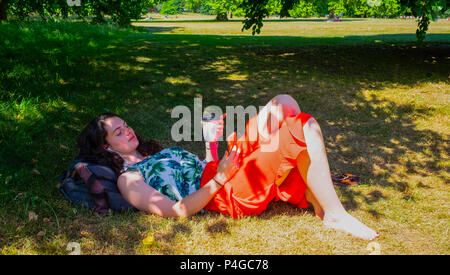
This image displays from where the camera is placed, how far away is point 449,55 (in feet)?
40.1

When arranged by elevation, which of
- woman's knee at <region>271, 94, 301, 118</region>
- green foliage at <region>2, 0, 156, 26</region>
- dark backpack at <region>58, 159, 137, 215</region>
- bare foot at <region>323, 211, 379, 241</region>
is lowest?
bare foot at <region>323, 211, 379, 241</region>

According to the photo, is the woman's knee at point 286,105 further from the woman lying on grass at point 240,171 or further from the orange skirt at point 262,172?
the orange skirt at point 262,172

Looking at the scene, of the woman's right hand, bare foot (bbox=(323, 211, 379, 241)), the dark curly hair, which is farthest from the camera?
the dark curly hair

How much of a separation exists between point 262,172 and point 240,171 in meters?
0.21

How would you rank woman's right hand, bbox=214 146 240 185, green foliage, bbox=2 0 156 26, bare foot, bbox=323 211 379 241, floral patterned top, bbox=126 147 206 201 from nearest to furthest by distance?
woman's right hand, bbox=214 146 240 185 < bare foot, bbox=323 211 379 241 < floral patterned top, bbox=126 147 206 201 < green foliage, bbox=2 0 156 26

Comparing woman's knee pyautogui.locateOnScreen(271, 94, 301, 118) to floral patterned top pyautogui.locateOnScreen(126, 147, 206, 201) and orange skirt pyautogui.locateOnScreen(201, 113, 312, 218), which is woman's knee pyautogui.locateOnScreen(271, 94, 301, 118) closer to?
orange skirt pyautogui.locateOnScreen(201, 113, 312, 218)

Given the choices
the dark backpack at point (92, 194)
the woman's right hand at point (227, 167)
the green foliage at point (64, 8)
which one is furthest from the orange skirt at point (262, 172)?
the green foliage at point (64, 8)

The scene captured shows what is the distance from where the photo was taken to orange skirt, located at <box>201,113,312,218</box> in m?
3.07

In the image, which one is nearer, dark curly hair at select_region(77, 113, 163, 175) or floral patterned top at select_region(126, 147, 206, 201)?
floral patterned top at select_region(126, 147, 206, 201)

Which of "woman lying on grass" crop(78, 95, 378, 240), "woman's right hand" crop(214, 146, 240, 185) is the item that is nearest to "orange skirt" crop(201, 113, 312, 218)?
"woman lying on grass" crop(78, 95, 378, 240)

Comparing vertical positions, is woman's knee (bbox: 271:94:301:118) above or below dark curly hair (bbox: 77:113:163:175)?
above

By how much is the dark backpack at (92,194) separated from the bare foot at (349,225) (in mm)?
2064

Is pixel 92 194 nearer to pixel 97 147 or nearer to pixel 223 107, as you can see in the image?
pixel 97 147
